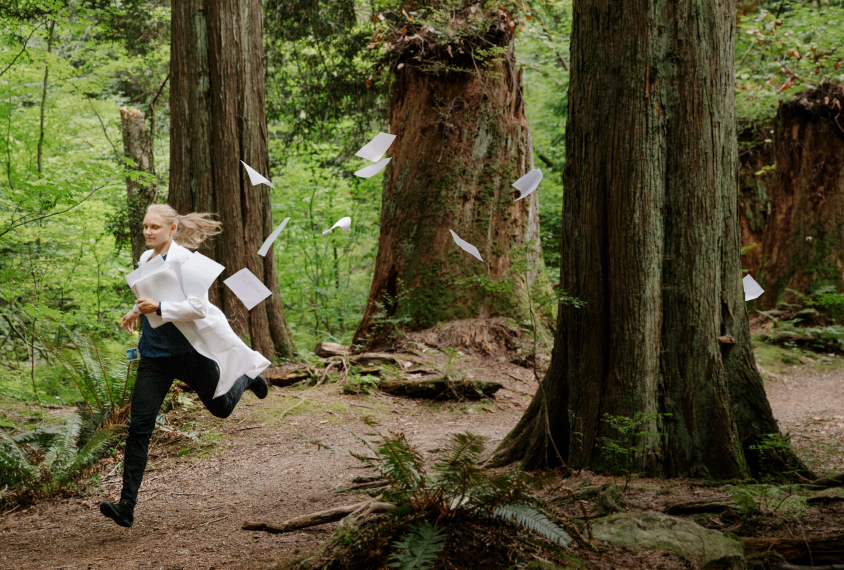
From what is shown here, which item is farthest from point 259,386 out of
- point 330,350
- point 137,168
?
point 137,168

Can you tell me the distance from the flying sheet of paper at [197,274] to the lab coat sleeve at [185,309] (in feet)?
0.24

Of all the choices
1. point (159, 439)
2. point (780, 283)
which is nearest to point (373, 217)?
point (780, 283)

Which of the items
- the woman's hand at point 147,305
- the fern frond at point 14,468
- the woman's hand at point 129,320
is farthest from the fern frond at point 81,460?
the woman's hand at point 147,305

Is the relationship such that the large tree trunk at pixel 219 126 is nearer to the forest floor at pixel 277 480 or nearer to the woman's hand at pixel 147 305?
the forest floor at pixel 277 480

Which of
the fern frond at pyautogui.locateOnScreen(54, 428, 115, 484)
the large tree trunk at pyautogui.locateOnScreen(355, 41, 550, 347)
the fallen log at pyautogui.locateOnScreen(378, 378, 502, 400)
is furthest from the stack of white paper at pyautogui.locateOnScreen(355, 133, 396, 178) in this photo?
the large tree trunk at pyautogui.locateOnScreen(355, 41, 550, 347)

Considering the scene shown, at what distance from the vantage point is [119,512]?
382 cm

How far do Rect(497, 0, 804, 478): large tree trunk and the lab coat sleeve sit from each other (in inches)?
93.4

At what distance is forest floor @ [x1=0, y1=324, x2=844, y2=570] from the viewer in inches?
128

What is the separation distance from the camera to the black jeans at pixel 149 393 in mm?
3938

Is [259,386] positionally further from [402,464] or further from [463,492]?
[463,492]

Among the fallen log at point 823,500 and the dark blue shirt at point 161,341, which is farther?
the dark blue shirt at point 161,341

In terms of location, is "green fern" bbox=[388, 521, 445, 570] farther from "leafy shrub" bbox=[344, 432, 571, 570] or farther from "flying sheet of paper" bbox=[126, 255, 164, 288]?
"flying sheet of paper" bbox=[126, 255, 164, 288]

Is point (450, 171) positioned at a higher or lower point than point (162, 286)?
higher

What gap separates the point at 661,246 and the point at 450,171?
595 centimetres
